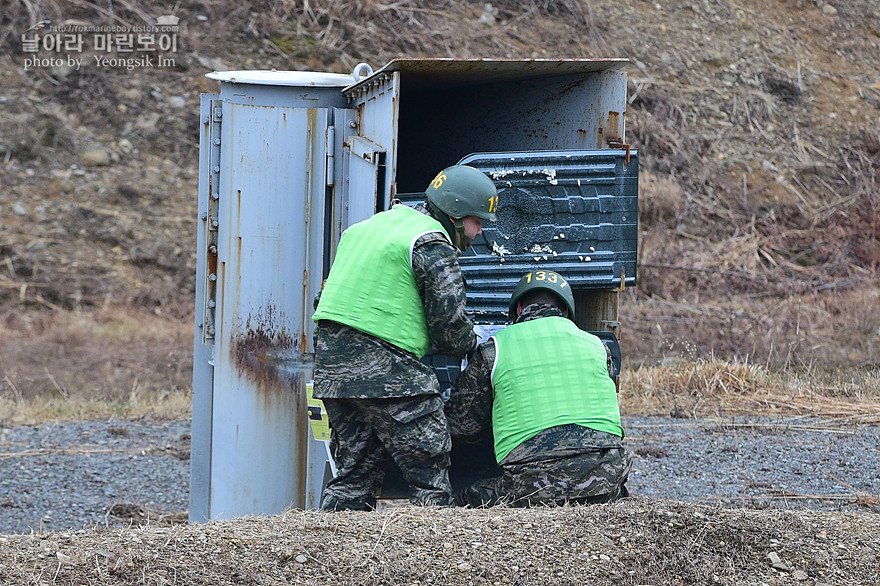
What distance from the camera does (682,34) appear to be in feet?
52.9

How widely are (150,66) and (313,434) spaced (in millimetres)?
9844

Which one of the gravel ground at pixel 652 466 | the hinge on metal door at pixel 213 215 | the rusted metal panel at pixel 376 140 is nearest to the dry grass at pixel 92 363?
the gravel ground at pixel 652 466

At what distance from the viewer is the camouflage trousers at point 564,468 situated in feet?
12.7

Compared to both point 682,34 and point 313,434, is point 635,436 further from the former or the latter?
point 682,34

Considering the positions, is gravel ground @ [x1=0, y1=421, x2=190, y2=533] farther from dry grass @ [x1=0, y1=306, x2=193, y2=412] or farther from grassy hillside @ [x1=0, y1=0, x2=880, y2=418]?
grassy hillside @ [x1=0, y1=0, x2=880, y2=418]

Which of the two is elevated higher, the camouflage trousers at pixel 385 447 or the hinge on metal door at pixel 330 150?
the hinge on metal door at pixel 330 150

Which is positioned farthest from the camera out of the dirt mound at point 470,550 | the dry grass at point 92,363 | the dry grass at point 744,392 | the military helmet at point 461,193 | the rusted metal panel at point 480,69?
the dry grass at point 92,363

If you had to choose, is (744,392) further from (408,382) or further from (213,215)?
(213,215)

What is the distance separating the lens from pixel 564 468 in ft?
12.7

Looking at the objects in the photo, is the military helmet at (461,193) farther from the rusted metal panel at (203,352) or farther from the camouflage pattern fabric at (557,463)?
the rusted metal panel at (203,352)

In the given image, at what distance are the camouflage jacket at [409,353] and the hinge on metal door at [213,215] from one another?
103 centimetres

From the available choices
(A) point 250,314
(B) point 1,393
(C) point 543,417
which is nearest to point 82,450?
(B) point 1,393

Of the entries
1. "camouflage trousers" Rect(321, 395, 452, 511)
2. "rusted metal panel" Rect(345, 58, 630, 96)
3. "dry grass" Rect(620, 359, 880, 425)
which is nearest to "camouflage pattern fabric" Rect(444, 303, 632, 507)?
"camouflage trousers" Rect(321, 395, 452, 511)

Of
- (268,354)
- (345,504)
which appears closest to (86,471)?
(268,354)
